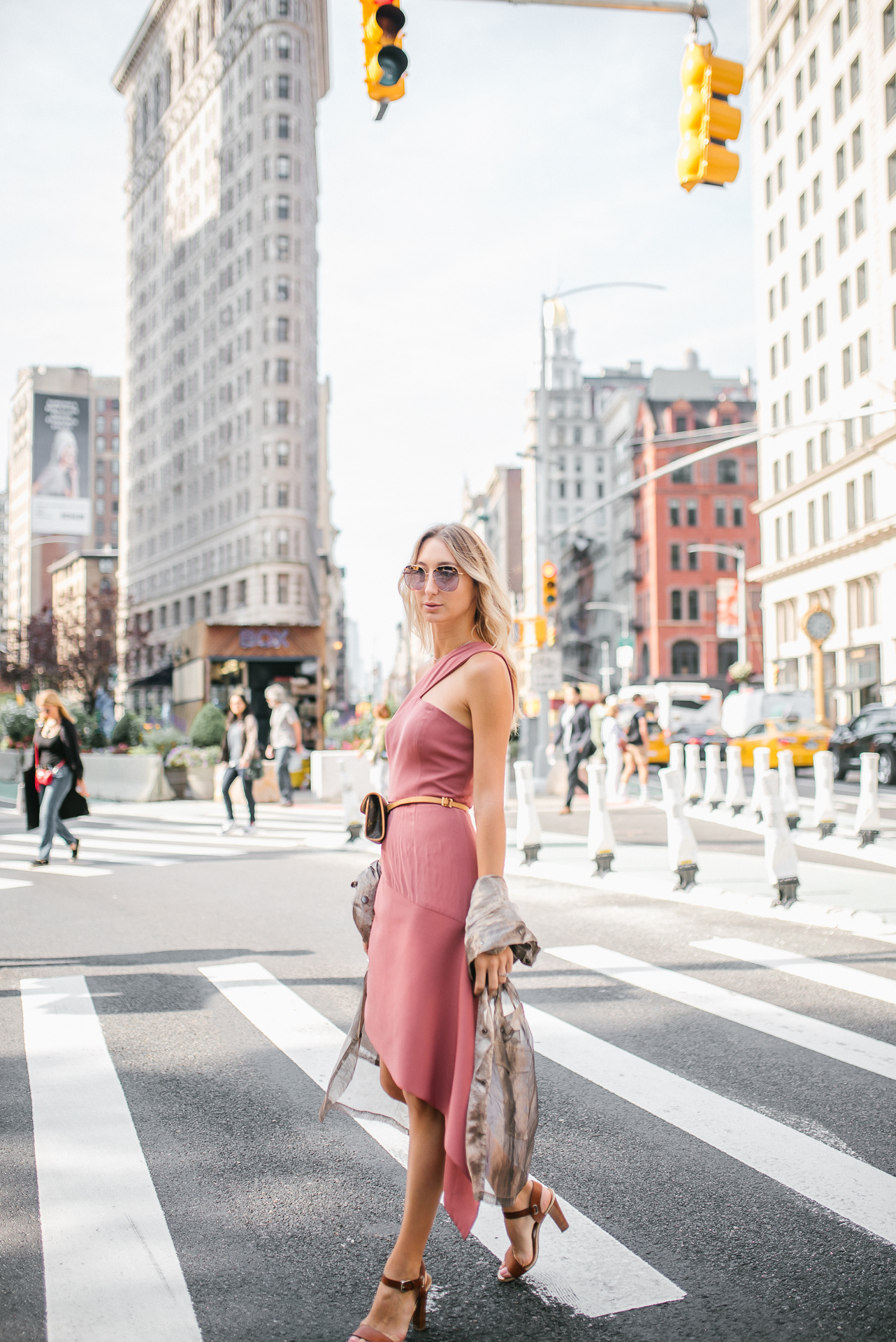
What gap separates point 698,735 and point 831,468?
54.5 ft

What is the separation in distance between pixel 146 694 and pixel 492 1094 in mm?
81931

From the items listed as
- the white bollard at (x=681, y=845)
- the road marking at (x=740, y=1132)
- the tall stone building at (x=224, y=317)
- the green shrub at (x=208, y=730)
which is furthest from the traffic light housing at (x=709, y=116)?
the tall stone building at (x=224, y=317)

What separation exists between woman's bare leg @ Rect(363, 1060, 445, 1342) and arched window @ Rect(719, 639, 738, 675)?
77.7 meters

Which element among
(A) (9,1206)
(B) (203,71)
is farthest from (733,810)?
(B) (203,71)

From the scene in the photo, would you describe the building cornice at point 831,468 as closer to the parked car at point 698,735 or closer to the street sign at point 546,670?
the parked car at point 698,735

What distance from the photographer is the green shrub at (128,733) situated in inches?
989

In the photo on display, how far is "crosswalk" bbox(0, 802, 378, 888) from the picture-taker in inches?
494

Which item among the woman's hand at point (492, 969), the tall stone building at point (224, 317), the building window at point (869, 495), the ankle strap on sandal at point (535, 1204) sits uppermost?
the tall stone building at point (224, 317)

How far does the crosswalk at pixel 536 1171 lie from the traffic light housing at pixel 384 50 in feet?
19.7

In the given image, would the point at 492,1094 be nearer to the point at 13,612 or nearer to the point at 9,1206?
the point at 9,1206

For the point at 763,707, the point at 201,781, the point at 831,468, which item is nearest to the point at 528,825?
the point at 201,781

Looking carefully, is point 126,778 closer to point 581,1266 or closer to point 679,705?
point 581,1266

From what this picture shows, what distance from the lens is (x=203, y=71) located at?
259ft

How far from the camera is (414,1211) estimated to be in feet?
8.98
